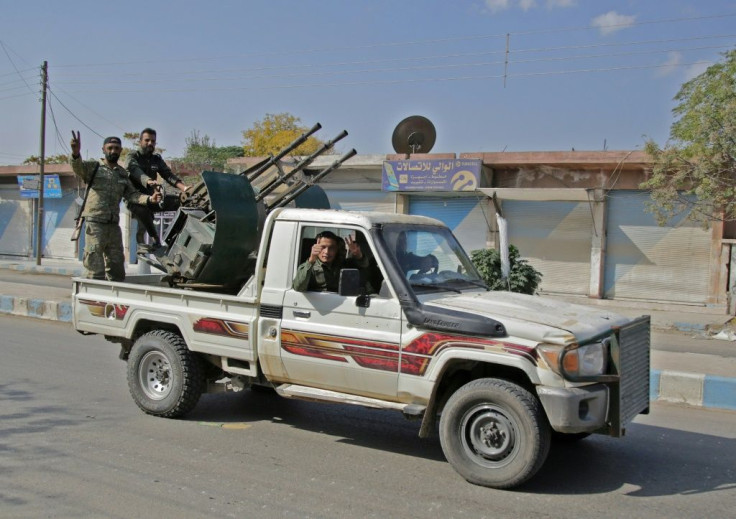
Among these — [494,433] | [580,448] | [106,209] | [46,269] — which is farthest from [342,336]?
[46,269]

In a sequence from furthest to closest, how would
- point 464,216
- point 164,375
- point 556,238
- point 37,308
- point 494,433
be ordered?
1. point 464,216
2. point 556,238
3. point 37,308
4. point 164,375
5. point 494,433

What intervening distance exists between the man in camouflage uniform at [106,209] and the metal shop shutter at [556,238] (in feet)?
44.9

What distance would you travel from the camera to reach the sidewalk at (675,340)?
23.9ft

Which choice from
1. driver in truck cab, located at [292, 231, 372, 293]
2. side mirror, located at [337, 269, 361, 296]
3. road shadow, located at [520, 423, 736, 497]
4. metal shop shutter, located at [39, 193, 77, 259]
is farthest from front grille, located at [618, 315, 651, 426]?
metal shop shutter, located at [39, 193, 77, 259]

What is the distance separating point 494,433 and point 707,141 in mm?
10587

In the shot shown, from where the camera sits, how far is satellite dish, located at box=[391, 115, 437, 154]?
21125mm

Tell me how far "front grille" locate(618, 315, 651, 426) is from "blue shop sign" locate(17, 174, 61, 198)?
2837 centimetres

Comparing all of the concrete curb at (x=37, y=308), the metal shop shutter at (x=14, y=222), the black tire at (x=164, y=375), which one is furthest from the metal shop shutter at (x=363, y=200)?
the metal shop shutter at (x=14, y=222)

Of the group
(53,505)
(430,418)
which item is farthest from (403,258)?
(53,505)

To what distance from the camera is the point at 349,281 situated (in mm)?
4742

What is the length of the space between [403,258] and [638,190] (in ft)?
47.3

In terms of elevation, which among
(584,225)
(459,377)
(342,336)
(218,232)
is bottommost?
(459,377)

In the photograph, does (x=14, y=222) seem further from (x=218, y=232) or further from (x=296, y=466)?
(x=296, y=466)

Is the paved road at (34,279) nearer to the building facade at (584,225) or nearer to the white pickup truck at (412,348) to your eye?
the building facade at (584,225)
